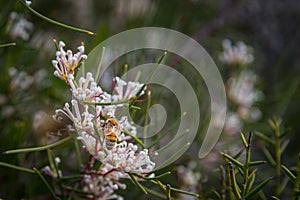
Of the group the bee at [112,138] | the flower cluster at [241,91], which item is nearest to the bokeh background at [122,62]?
the flower cluster at [241,91]

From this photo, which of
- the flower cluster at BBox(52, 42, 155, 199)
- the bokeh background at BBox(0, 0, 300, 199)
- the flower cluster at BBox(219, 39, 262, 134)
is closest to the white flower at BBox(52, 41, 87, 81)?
the flower cluster at BBox(52, 42, 155, 199)

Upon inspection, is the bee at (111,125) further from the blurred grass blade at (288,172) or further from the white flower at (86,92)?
the blurred grass blade at (288,172)

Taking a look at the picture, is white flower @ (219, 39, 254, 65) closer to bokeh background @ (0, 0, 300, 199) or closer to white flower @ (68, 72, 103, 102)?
bokeh background @ (0, 0, 300, 199)

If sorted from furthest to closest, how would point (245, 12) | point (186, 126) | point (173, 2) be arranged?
point (245, 12)
point (173, 2)
point (186, 126)

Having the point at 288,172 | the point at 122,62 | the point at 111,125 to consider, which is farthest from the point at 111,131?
the point at 122,62

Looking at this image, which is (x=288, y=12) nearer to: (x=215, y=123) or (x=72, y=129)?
(x=215, y=123)

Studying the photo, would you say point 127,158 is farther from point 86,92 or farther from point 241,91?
point 241,91

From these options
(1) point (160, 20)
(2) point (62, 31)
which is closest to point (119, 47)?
(1) point (160, 20)
